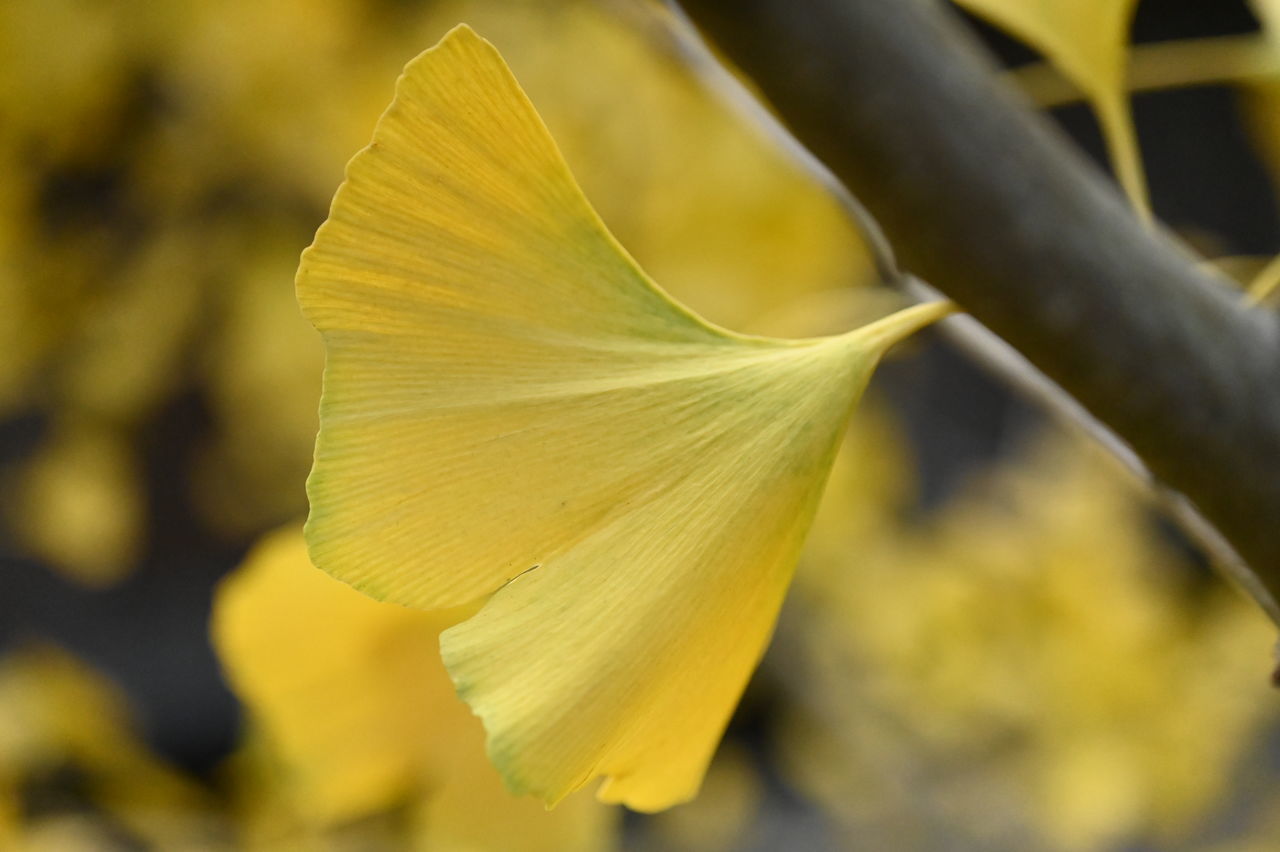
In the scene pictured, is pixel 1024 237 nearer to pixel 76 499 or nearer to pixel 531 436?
pixel 531 436

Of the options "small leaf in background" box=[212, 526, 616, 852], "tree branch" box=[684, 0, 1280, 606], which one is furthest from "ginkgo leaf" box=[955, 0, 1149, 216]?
"small leaf in background" box=[212, 526, 616, 852]

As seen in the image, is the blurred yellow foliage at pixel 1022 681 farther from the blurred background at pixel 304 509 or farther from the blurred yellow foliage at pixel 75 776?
the blurred yellow foliage at pixel 75 776

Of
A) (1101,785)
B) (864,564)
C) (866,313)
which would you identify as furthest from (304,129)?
(1101,785)

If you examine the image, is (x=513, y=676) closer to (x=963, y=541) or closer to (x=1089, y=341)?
(x=1089, y=341)

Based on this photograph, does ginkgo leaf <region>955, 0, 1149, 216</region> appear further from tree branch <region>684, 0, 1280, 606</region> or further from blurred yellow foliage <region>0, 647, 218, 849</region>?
blurred yellow foliage <region>0, 647, 218, 849</region>

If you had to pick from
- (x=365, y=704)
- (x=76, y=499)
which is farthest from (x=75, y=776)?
(x=365, y=704)
